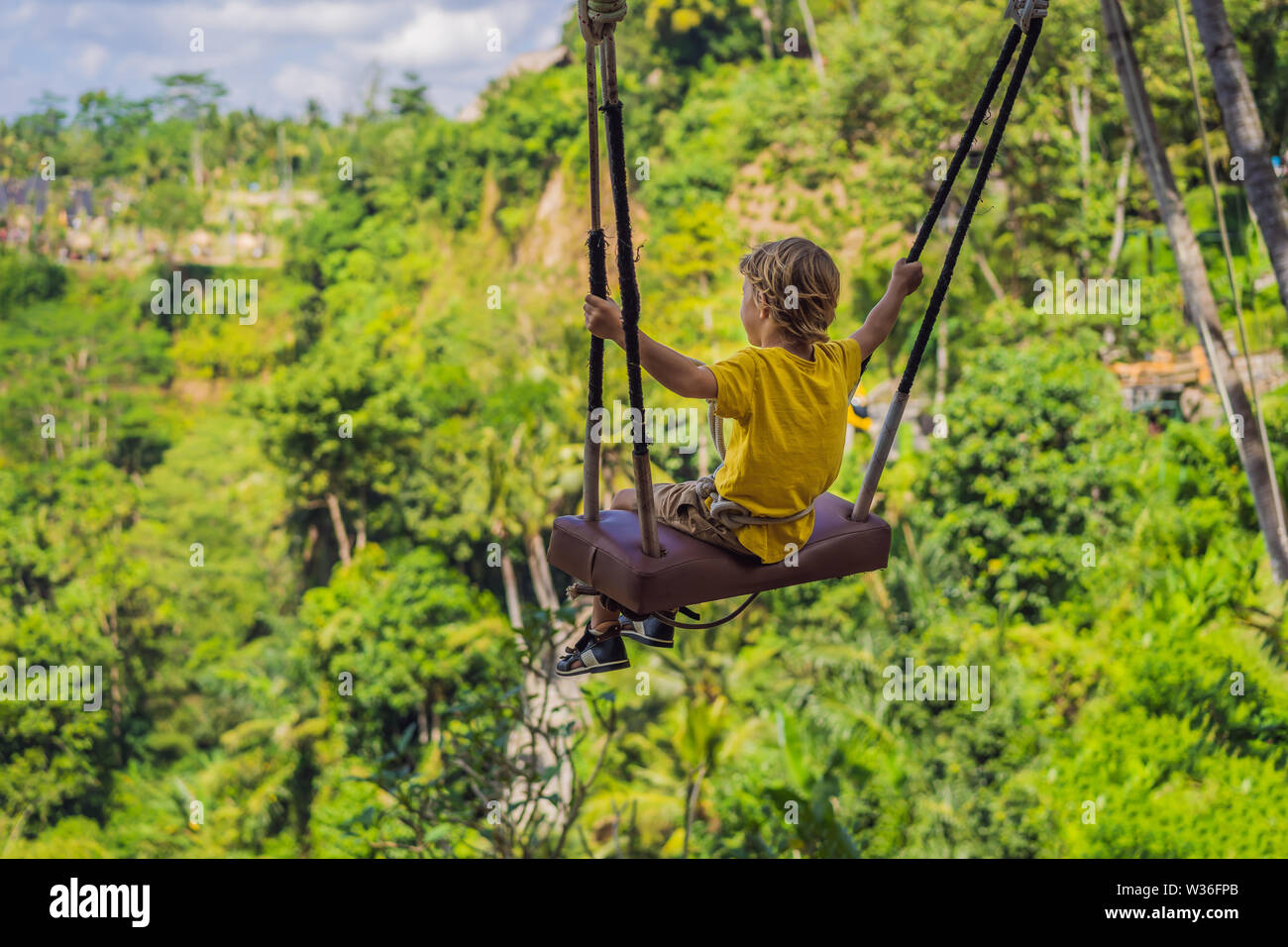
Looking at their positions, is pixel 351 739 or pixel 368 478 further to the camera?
pixel 368 478

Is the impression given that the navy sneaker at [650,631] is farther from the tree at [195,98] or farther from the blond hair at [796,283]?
the tree at [195,98]

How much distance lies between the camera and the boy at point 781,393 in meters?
2.48

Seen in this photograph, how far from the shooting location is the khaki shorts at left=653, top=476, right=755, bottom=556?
2.64m

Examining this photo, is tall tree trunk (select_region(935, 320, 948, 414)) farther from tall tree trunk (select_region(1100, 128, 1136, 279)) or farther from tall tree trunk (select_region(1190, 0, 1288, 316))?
tall tree trunk (select_region(1190, 0, 1288, 316))

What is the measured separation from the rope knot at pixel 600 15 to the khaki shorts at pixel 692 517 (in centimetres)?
100

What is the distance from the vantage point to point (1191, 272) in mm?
7414

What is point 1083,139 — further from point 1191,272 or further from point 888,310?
point 888,310

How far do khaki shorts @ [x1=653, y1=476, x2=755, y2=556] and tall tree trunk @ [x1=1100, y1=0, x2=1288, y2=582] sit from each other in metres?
4.88

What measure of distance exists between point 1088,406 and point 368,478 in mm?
12977

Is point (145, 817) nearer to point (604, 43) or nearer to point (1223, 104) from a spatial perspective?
point (1223, 104)

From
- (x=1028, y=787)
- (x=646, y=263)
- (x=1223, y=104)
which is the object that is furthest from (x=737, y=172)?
(x=1223, y=104)

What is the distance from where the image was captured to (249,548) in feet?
77.3

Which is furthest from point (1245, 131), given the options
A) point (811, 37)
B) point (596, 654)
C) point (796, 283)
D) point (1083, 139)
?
point (811, 37)

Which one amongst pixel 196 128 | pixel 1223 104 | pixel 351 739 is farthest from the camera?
pixel 196 128
